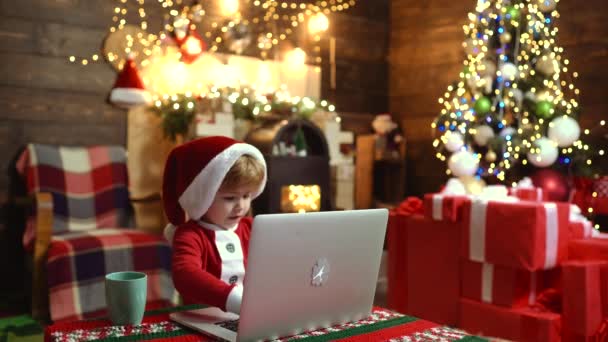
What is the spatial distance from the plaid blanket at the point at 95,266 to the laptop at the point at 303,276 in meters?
1.70

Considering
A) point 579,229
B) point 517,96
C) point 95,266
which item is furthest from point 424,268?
point 95,266

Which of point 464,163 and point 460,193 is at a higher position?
point 464,163

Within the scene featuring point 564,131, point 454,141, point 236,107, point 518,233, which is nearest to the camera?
point 518,233

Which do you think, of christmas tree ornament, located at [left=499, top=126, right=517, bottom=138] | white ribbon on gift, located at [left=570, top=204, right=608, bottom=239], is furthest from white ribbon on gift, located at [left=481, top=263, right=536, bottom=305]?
christmas tree ornament, located at [left=499, top=126, right=517, bottom=138]

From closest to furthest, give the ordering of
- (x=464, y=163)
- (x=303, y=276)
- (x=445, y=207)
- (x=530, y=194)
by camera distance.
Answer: (x=303, y=276) < (x=445, y=207) < (x=530, y=194) < (x=464, y=163)

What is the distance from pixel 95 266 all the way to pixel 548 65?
2.59m

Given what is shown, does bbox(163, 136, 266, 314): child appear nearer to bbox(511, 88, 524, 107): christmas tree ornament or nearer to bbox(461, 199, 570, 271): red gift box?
bbox(461, 199, 570, 271): red gift box

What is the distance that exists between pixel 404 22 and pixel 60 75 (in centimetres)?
271

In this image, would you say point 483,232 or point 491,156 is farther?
point 491,156

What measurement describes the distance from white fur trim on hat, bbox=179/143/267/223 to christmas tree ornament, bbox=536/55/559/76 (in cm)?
250

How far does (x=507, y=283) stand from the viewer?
2.48 metres

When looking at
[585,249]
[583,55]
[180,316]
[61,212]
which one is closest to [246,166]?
[180,316]

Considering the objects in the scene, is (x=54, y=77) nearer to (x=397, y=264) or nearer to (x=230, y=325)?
(x=397, y=264)

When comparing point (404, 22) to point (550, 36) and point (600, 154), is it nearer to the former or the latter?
point (550, 36)
